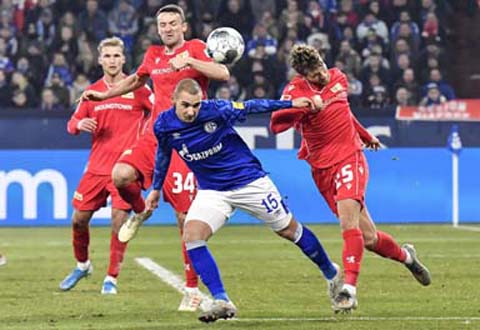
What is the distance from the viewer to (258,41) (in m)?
25.0

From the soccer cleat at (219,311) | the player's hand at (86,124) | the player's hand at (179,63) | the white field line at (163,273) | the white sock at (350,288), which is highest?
the player's hand at (179,63)

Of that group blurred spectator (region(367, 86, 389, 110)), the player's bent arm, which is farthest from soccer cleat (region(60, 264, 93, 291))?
blurred spectator (region(367, 86, 389, 110))

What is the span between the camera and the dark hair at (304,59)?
1039 cm

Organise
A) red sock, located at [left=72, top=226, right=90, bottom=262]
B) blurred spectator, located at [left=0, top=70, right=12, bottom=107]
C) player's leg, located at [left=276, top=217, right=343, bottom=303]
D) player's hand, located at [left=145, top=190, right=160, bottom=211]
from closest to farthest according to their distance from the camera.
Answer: player's hand, located at [left=145, top=190, right=160, bottom=211], player's leg, located at [left=276, top=217, right=343, bottom=303], red sock, located at [left=72, top=226, right=90, bottom=262], blurred spectator, located at [left=0, top=70, right=12, bottom=107]

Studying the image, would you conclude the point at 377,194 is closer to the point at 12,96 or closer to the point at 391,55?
the point at 391,55

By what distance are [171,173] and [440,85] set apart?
46.4 feet

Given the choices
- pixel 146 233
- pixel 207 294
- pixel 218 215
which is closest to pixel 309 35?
pixel 146 233

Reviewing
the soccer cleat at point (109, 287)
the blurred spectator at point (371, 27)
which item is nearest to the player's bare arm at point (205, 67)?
the soccer cleat at point (109, 287)

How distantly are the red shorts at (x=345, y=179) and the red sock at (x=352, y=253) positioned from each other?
0.31 meters

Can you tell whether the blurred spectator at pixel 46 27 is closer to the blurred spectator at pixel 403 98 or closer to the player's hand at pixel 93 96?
the blurred spectator at pixel 403 98

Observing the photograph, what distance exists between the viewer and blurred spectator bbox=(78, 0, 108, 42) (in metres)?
25.3

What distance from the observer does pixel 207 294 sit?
1165 centimetres

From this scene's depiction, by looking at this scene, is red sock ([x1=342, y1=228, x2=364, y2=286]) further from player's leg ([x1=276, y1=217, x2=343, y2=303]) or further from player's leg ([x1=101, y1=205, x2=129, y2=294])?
player's leg ([x1=101, y1=205, x2=129, y2=294])

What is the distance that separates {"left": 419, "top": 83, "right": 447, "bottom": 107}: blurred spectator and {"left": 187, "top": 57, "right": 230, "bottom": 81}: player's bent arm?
523 inches
